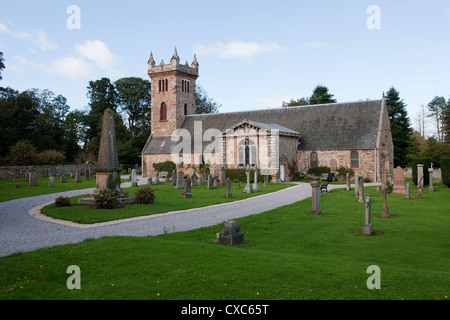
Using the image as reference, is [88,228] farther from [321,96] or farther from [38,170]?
[321,96]

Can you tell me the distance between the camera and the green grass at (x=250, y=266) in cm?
672

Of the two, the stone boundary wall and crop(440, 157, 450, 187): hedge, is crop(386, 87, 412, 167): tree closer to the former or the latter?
crop(440, 157, 450, 187): hedge

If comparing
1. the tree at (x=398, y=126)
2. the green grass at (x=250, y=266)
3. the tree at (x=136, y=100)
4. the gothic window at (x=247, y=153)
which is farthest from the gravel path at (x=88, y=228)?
the tree at (x=136, y=100)

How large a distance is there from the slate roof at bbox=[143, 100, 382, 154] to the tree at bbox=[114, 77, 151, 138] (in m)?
27.0

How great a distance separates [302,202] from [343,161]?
17.8m

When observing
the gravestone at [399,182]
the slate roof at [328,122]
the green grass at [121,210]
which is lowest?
the green grass at [121,210]

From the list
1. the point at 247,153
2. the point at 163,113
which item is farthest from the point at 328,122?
the point at 163,113

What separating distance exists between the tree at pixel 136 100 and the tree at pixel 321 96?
94.5ft

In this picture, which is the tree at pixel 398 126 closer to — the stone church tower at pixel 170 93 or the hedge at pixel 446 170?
the hedge at pixel 446 170

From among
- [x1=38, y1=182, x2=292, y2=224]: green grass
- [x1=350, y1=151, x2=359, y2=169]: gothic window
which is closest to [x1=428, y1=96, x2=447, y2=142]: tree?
[x1=350, y1=151, x2=359, y2=169]: gothic window

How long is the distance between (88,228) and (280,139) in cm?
2607

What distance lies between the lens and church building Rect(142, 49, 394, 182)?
1457 inches

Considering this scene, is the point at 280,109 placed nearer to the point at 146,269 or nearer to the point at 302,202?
the point at 302,202
